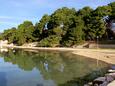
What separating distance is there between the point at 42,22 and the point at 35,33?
21.8ft

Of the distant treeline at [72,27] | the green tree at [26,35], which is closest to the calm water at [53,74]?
the distant treeline at [72,27]

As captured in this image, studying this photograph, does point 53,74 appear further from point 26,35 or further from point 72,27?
point 26,35

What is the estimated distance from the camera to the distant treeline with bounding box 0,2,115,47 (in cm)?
6629

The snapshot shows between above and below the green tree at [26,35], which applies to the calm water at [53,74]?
below

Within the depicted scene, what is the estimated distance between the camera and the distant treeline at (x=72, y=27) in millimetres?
66287

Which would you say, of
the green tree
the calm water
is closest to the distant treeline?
the green tree

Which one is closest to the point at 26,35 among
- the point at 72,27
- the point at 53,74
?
the point at 72,27

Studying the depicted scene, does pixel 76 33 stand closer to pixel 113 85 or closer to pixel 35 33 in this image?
pixel 35 33

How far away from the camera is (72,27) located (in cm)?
7331

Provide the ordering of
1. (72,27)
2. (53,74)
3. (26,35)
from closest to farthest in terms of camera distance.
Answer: (53,74)
(72,27)
(26,35)

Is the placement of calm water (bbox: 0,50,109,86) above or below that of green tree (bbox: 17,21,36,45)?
below

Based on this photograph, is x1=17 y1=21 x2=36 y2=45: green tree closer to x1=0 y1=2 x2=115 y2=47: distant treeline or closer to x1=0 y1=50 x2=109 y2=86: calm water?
x1=0 y1=2 x2=115 y2=47: distant treeline

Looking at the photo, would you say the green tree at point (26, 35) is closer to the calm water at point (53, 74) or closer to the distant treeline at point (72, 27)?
the distant treeline at point (72, 27)

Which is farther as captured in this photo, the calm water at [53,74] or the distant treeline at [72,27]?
the distant treeline at [72,27]
